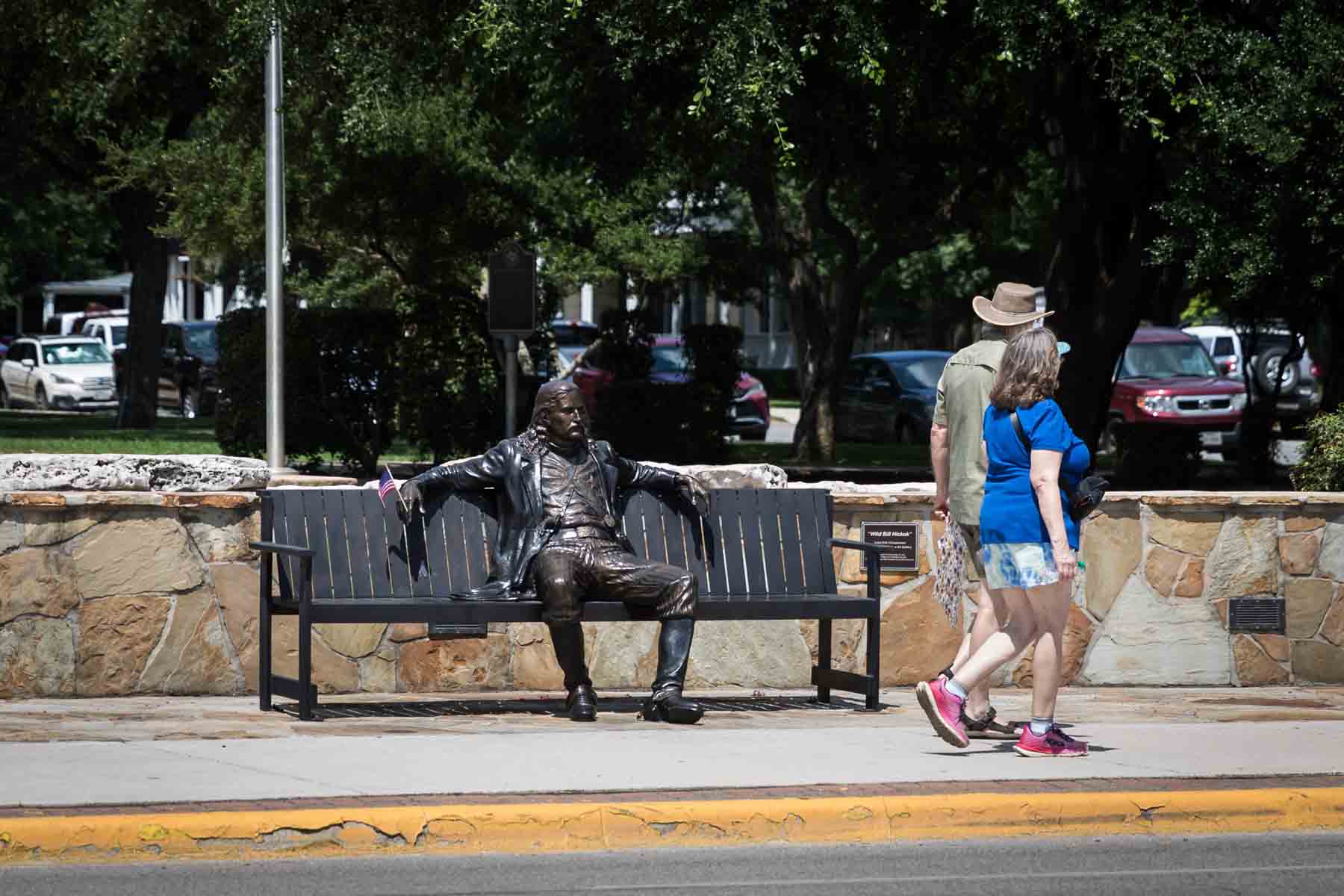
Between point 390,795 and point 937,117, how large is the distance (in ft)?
52.1

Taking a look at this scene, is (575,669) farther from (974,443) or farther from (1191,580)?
(1191,580)

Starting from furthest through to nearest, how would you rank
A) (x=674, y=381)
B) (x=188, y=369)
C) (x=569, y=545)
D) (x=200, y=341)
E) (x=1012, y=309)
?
(x=200, y=341)
(x=188, y=369)
(x=674, y=381)
(x=569, y=545)
(x=1012, y=309)

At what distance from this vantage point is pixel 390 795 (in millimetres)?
6777

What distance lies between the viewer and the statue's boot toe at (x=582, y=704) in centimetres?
866

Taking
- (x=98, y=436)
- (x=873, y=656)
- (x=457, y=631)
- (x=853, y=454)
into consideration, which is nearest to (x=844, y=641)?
(x=873, y=656)

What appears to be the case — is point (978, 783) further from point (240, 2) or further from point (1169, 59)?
point (240, 2)

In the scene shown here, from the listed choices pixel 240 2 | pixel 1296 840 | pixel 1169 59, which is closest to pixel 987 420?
pixel 1296 840

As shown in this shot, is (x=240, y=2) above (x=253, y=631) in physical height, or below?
above

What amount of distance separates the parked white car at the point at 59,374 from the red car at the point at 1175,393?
79.4 ft

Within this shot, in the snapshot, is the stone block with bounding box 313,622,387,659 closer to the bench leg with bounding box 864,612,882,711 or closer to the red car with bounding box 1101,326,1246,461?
the bench leg with bounding box 864,612,882,711

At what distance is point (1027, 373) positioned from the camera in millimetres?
7598

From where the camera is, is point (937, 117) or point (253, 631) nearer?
point (253, 631)

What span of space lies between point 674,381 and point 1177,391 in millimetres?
7994

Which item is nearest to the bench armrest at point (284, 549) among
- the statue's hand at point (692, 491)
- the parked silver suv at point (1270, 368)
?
the statue's hand at point (692, 491)
